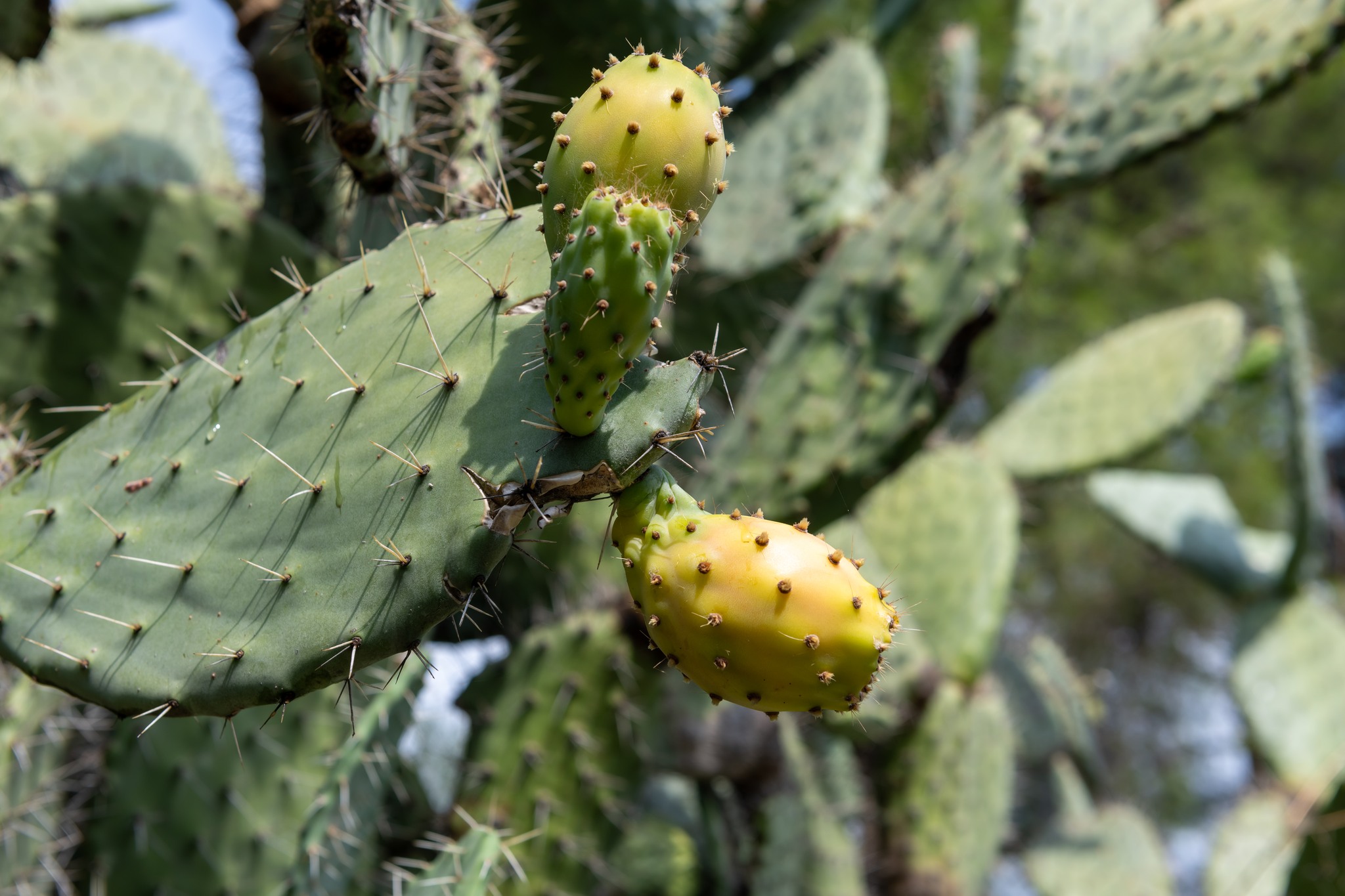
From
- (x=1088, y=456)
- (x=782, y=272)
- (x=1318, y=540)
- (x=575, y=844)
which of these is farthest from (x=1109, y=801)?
(x=575, y=844)

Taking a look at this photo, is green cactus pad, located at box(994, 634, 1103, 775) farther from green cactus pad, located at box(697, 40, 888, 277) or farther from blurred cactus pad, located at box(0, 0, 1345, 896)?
green cactus pad, located at box(697, 40, 888, 277)

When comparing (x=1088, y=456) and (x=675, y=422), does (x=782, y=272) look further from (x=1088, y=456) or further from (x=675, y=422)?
(x=675, y=422)

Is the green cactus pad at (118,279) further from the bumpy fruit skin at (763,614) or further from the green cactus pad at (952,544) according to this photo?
the green cactus pad at (952,544)

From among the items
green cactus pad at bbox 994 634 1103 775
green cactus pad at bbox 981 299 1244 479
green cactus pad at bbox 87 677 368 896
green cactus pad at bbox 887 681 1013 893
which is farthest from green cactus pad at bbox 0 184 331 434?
green cactus pad at bbox 994 634 1103 775

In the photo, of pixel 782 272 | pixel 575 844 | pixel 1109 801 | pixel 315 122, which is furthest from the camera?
pixel 1109 801

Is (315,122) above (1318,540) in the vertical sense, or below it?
above

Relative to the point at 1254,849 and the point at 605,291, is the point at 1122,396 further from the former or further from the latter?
the point at 605,291
